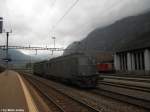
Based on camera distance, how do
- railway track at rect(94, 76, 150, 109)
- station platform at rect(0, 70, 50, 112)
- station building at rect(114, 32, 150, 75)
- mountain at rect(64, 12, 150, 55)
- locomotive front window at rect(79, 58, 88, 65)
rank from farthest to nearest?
1. mountain at rect(64, 12, 150, 55)
2. station building at rect(114, 32, 150, 75)
3. locomotive front window at rect(79, 58, 88, 65)
4. railway track at rect(94, 76, 150, 109)
5. station platform at rect(0, 70, 50, 112)

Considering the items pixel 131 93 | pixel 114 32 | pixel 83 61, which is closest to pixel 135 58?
pixel 83 61

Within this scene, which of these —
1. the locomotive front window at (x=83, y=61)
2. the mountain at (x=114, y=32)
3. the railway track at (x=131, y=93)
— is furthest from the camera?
the mountain at (x=114, y=32)

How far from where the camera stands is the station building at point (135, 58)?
151ft

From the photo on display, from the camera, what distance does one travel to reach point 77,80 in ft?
71.6

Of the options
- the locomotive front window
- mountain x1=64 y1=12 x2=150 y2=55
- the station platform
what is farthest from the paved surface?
mountain x1=64 y1=12 x2=150 y2=55

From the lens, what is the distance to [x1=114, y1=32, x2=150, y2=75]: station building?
151 feet

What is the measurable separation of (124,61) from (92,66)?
34.3 metres

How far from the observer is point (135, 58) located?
5078cm

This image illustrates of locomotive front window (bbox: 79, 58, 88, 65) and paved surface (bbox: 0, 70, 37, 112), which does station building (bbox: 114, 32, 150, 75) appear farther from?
paved surface (bbox: 0, 70, 37, 112)

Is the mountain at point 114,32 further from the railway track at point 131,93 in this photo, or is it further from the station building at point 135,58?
the railway track at point 131,93

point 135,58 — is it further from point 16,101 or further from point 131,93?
point 16,101

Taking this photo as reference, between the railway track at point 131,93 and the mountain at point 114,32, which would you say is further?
the mountain at point 114,32

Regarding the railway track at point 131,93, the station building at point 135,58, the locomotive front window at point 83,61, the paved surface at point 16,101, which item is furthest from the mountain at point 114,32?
the paved surface at point 16,101

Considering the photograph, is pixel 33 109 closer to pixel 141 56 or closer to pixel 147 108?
pixel 147 108
